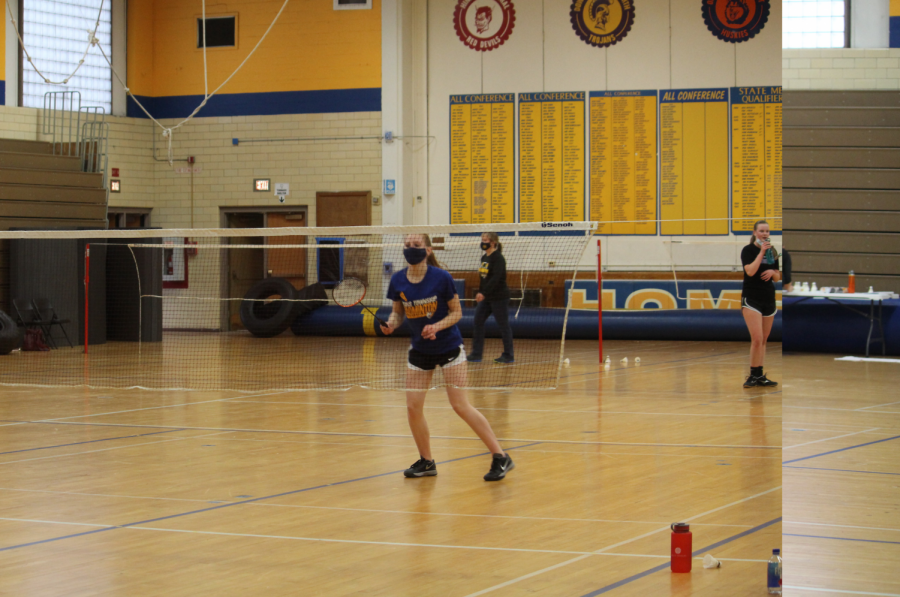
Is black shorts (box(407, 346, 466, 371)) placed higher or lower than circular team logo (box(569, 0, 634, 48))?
lower

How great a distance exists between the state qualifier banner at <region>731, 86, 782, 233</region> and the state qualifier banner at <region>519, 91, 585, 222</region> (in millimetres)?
2981

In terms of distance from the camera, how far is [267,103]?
20984 mm

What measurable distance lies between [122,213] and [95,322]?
3.86 meters

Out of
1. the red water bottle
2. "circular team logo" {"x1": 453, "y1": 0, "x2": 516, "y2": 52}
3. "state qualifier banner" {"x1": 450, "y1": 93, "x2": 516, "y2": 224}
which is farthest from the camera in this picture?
"state qualifier banner" {"x1": 450, "y1": 93, "x2": 516, "y2": 224}

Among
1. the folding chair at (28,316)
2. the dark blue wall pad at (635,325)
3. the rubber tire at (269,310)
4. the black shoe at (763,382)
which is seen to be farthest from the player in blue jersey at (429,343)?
the rubber tire at (269,310)

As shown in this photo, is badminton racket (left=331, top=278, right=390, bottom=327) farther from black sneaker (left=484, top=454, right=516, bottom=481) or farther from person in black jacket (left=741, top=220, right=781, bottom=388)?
black sneaker (left=484, top=454, right=516, bottom=481)

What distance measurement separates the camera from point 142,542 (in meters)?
4.97

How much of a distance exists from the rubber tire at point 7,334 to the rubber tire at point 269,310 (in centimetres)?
443

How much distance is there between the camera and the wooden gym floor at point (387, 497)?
14.2 feet

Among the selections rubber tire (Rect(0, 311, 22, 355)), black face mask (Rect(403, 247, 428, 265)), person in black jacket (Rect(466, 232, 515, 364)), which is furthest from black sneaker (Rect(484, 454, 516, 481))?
rubber tire (Rect(0, 311, 22, 355))

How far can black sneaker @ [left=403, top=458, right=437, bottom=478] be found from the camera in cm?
656

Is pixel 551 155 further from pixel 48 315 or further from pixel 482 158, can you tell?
pixel 48 315

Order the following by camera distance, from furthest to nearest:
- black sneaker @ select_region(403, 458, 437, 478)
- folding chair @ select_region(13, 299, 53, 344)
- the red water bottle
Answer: folding chair @ select_region(13, 299, 53, 344) < black sneaker @ select_region(403, 458, 437, 478) < the red water bottle

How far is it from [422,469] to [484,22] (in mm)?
15246
